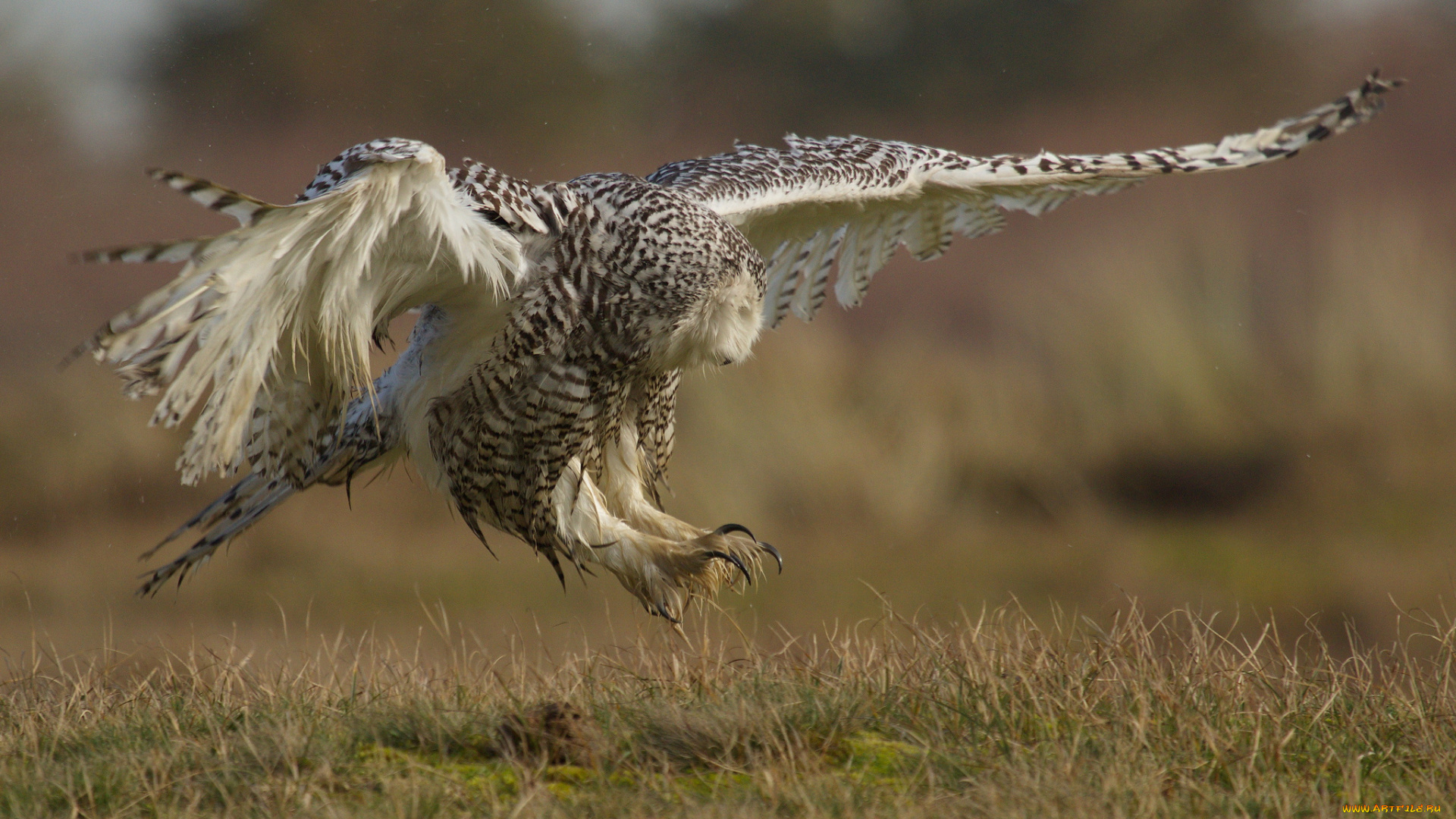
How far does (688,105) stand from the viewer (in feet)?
54.2

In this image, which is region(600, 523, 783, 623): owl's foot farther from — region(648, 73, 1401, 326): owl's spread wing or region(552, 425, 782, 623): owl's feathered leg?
region(648, 73, 1401, 326): owl's spread wing

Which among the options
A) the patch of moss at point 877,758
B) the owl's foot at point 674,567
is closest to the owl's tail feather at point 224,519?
the owl's foot at point 674,567

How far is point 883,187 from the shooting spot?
4.55 m

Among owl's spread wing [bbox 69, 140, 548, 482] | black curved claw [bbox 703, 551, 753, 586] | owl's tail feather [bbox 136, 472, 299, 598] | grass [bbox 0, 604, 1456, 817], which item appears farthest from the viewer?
owl's tail feather [bbox 136, 472, 299, 598]

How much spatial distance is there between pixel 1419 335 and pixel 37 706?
11.1 metres

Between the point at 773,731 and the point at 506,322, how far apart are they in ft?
4.85

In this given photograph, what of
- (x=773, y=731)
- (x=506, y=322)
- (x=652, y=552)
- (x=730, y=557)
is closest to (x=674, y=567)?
(x=652, y=552)

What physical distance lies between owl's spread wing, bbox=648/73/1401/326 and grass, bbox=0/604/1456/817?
1.75 meters

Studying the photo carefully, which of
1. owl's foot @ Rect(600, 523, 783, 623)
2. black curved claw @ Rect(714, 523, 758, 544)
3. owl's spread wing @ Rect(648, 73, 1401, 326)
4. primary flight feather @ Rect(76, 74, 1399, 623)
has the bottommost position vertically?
owl's foot @ Rect(600, 523, 783, 623)

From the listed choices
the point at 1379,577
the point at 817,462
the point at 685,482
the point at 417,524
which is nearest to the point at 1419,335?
the point at 1379,577

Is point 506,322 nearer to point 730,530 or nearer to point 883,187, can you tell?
point 730,530

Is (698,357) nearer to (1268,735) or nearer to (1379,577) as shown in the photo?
(1268,735)

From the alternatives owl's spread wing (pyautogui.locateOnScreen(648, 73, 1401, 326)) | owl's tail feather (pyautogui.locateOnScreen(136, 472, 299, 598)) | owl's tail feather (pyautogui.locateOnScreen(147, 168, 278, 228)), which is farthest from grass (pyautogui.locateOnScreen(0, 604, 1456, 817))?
owl's spread wing (pyautogui.locateOnScreen(648, 73, 1401, 326))

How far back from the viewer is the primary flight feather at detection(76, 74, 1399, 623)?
288 cm
